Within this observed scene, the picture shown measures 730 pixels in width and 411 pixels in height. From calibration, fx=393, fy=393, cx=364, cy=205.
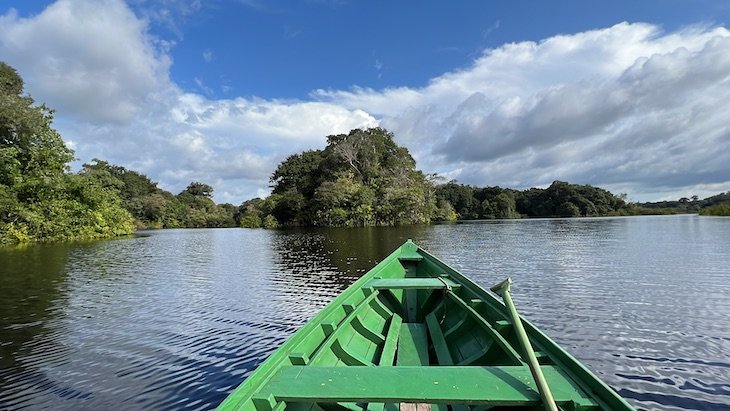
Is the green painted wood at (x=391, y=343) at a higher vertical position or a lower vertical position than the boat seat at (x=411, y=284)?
lower

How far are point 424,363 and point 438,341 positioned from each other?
48cm

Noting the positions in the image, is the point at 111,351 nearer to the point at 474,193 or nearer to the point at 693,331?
the point at 693,331

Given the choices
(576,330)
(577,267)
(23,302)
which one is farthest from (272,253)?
(576,330)

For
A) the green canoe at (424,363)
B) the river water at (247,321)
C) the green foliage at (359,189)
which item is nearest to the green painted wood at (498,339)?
the green canoe at (424,363)

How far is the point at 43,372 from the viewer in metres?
5.36

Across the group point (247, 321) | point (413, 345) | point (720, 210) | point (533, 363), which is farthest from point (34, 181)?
point (720, 210)

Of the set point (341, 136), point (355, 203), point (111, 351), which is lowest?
point (111, 351)

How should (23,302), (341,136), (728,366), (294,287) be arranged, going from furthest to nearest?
1. (341,136)
2. (294,287)
3. (23,302)
4. (728,366)

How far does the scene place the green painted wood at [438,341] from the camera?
4248mm

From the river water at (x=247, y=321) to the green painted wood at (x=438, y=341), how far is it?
211cm

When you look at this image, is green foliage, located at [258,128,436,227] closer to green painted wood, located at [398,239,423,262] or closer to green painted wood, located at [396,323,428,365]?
green painted wood, located at [398,239,423,262]

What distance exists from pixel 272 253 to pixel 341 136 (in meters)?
37.6

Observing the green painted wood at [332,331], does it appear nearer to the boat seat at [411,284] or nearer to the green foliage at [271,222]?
the boat seat at [411,284]

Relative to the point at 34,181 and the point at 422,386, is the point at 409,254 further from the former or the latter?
the point at 34,181
